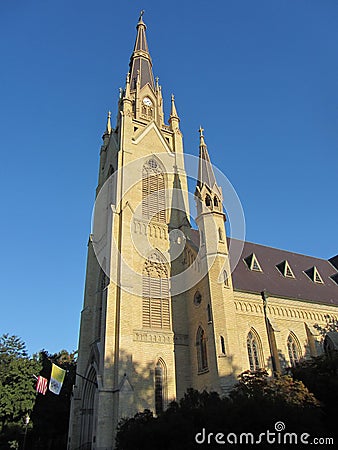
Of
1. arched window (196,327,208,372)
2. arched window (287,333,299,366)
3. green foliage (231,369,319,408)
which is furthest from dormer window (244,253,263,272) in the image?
green foliage (231,369,319,408)

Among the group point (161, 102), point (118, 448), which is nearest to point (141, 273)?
point (118, 448)

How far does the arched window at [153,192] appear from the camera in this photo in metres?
27.9

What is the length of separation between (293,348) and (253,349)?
11.2ft

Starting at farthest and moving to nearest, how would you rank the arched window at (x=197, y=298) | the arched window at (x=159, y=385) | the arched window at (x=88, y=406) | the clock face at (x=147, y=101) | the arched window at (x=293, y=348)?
1. the clock face at (x=147, y=101)
2. the arched window at (x=293, y=348)
3. the arched window at (x=197, y=298)
4. the arched window at (x=88, y=406)
5. the arched window at (x=159, y=385)

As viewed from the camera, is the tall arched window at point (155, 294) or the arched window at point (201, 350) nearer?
the arched window at point (201, 350)

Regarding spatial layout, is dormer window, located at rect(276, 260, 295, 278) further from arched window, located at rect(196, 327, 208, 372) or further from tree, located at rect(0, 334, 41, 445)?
tree, located at rect(0, 334, 41, 445)

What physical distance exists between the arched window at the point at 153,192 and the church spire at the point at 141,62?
10.9m

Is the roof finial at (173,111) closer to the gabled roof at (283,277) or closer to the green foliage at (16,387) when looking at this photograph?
the gabled roof at (283,277)

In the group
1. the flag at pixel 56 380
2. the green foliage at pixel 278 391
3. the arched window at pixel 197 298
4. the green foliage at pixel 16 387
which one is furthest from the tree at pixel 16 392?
the green foliage at pixel 278 391

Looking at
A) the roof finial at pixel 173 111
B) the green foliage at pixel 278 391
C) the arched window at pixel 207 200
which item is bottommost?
the green foliage at pixel 278 391

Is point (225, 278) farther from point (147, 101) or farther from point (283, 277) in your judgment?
point (147, 101)

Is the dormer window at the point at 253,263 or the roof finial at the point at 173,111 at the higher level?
the roof finial at the point at 173,111

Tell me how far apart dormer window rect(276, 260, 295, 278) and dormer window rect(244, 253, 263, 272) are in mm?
2366

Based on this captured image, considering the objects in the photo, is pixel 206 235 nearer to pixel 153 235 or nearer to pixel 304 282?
pixel 153 235
